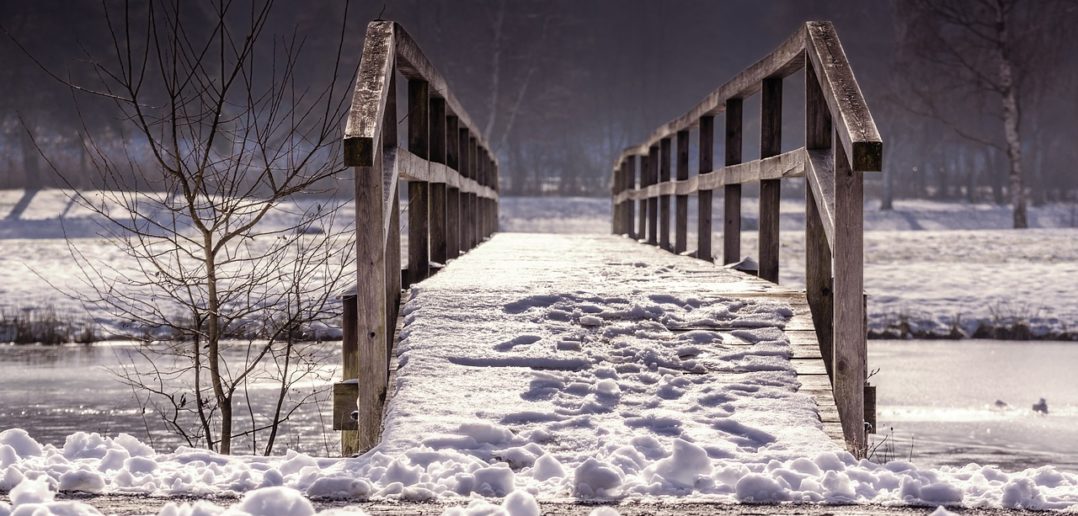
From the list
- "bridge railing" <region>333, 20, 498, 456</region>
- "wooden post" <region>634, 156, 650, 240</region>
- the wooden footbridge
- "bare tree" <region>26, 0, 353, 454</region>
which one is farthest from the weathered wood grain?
"wooden post" <region>634, 156, 650, 240</region>

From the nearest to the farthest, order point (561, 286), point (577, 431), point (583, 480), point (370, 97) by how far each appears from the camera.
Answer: point (583, 480)
point (577, 431)
point (370, 97)
point (561, 286)

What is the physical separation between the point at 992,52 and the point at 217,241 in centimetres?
3073

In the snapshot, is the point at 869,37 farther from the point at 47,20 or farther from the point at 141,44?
the point at 47,20

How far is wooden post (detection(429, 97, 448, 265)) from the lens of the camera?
7441 mm

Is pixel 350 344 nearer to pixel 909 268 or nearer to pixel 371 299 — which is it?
pixel 371 299

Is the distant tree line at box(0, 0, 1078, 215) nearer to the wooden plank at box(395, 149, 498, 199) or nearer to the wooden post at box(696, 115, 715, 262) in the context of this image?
the wooden post at box(696, 115, 715, 262)

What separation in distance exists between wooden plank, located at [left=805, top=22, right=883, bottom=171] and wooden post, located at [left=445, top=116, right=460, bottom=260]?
3908mm

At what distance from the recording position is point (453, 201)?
8.83 m

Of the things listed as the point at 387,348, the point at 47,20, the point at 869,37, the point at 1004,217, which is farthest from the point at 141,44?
the point at 387,348

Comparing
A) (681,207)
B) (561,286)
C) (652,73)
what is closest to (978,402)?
(681,207)

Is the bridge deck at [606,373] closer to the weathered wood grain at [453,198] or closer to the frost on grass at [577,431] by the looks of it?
the frost on grass at [577,431]

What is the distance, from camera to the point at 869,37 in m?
46.9

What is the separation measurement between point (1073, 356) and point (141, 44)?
33.9 metres

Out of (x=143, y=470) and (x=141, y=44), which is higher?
(x=141, y=44)
